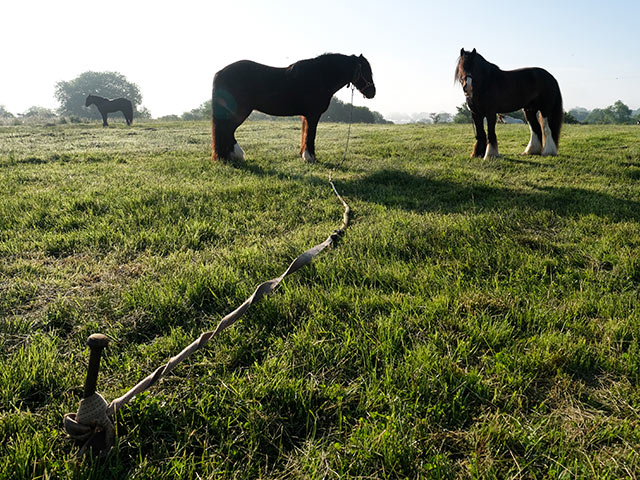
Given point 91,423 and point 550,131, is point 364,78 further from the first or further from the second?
point 91,423

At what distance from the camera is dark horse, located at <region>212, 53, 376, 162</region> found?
618 centimetres

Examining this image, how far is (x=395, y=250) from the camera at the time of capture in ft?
9.09

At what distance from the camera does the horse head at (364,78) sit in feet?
22.9

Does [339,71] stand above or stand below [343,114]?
below

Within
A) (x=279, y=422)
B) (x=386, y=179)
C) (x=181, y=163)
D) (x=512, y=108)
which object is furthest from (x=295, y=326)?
(x=512, y=108)

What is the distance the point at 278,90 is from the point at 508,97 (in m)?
4.15

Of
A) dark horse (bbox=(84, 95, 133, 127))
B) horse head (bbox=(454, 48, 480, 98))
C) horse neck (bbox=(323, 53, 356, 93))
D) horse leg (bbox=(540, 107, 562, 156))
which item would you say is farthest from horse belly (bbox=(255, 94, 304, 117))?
dark horse (bbox=(84, 95, 133, 127))

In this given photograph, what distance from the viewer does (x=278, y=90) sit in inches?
252

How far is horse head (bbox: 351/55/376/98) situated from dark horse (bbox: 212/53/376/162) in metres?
0.01

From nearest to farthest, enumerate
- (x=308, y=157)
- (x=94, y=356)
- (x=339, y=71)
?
(x=94, y=356)
(x=339, y=71)
(x=308, y=157)

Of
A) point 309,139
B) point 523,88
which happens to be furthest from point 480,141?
point 309,139

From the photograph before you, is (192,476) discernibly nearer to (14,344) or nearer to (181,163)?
(14,344)

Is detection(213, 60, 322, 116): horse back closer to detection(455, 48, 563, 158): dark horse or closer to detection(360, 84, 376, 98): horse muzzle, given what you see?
detection(360, 84, 376, 98): horse muzzle

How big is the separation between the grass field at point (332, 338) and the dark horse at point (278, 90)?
3.00 metres
